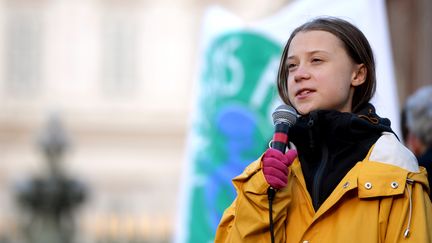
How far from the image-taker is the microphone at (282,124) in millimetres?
2082

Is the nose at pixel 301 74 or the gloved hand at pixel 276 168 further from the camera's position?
the nose at pixel 301 74

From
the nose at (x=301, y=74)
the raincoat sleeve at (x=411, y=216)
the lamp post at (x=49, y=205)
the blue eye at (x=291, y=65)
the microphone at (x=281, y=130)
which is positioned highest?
the blue eye at (x=291, y=65)

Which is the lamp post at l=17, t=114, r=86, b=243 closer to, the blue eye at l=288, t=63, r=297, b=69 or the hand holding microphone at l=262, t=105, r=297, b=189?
the blue eye at l=288, t=63, r=297, b=69

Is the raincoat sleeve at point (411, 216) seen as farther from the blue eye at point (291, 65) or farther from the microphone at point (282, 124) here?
the blue eye at point (291, 65)

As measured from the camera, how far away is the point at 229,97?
15.4 ft

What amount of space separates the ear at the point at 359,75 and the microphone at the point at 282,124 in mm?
186

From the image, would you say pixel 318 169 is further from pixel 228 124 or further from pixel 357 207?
pixel 228 124

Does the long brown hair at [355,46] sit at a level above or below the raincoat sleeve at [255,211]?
above

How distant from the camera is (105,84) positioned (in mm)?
29766

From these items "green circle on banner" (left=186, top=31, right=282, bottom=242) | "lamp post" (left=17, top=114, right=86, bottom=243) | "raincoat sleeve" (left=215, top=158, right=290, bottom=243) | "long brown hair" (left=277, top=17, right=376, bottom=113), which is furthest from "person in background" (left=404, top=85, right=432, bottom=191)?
"lamp post" (left=17, top=114, right=86, bottom=243)

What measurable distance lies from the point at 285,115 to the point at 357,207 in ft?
0.83

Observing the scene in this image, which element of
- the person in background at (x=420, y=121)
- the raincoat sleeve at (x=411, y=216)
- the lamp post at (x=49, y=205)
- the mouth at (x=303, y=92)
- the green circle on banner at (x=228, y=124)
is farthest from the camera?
the lamp post at (x=49, y=205)

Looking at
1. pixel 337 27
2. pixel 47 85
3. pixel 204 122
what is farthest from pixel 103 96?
pixel 337 27

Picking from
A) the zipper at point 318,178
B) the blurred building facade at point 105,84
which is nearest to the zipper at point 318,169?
the zipper at point 318,178
